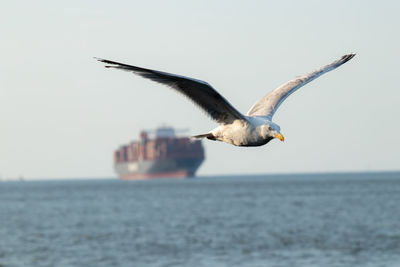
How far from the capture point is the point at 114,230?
64938 mm

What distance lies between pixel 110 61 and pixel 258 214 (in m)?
73.9

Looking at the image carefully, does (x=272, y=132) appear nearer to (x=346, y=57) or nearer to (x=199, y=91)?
(x=199, y=91)

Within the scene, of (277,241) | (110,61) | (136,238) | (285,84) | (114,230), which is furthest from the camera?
(114,230)

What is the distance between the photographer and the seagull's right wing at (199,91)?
8.93 metres

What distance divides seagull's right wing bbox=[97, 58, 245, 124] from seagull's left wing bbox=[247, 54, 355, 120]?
5.55 ft

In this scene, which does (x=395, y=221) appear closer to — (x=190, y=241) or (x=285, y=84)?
(x=190, y=241)

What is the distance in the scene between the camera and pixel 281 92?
539 inches

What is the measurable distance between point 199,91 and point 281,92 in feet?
12.5

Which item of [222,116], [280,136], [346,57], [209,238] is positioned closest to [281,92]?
[346,57]

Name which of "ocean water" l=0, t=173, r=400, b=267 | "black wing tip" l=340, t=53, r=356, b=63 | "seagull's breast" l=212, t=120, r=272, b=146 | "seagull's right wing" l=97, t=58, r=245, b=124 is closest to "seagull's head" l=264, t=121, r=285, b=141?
"seagull's breast" l=212, t=120, r=272, b=146

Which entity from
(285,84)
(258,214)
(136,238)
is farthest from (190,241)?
(285,84)

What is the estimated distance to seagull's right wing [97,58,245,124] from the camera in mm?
8930

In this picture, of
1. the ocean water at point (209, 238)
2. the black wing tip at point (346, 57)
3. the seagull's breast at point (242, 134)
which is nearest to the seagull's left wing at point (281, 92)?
the black wing tip at point (346, 57)

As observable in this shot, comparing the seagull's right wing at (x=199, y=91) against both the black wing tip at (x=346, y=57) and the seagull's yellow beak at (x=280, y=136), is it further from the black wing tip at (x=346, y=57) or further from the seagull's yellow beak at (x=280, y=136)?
the black wing tip at (x=346, y=57)
